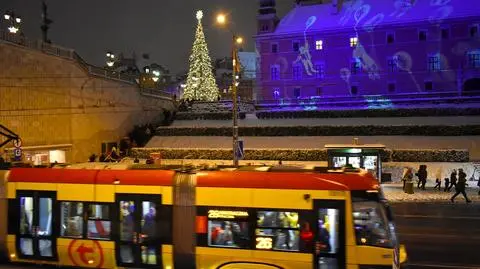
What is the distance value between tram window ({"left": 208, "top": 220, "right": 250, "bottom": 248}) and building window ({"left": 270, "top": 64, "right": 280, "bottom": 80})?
59710 millimetres

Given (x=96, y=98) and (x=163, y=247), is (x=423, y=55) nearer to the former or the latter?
(x=96, y=98)

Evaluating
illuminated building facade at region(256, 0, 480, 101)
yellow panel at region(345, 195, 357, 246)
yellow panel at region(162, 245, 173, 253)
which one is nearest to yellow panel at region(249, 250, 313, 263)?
yellow panel at region(345, 195, 357, 246)

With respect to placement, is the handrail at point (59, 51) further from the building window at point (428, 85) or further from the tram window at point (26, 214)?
the building window at point (428, 85)

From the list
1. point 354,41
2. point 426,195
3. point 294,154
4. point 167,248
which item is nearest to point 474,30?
point 354,41

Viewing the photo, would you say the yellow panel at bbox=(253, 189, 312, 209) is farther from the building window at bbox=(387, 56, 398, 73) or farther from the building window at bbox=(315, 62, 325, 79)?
the building window at bbox=(315, 62, 325, 79)

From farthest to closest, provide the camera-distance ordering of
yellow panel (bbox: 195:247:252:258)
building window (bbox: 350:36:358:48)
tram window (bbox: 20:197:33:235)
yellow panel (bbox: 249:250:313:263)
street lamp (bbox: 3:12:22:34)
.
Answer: building window (bbox: 350:36:358:48)
street lamp (bbox: 3:12:22:34)
tram window (bbox: 20:197:33:235)
yellow panel (bbox: 195:247:252:258)
yellow panel (bbox: 249:250:313:263)

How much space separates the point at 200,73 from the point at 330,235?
57279 millimetres

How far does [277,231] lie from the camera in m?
10.8

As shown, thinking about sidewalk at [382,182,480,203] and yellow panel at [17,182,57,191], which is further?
sidewalk at [382,182,480,203]

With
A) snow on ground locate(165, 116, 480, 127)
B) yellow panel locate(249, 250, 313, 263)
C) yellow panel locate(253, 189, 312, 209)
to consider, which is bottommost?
yellow panel locate(249, 250, 313, 263)

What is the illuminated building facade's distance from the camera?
61.2 m

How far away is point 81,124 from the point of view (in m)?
38.7

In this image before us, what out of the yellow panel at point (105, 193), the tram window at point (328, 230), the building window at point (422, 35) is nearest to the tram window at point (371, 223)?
the tram window at point (328, 230)

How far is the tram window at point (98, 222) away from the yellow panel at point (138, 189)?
546 millimetres
